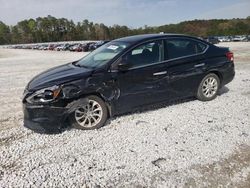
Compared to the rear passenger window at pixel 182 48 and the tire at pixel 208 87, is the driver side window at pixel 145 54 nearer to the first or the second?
the rear passenger window at pixel 182 48

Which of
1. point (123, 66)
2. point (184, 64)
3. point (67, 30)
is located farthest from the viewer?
point (67, 30)

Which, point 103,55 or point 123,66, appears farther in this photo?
point 103,55

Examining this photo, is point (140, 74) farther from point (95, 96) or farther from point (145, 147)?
point (145, 147)

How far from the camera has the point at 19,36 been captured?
123000 millimetres

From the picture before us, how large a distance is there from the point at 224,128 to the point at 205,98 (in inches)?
62.3

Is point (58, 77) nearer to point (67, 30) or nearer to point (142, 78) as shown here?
point (142, 78)

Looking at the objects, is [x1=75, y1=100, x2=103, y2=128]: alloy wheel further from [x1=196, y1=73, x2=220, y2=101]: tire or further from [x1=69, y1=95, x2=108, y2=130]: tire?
[x1=196, y1=73, x2=220, y2=101]: tire

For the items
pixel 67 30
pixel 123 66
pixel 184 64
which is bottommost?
pixel 184 64

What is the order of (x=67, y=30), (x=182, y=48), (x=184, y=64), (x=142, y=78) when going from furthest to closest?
(x=67, y=30) < (x=182, y=48) < (x=184, y=64) < (x=142, y=78)

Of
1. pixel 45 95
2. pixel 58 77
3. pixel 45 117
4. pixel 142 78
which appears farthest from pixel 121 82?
pixel 45 117

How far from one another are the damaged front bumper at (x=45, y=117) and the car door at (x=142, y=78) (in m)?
1.02

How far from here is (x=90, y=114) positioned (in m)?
4.54

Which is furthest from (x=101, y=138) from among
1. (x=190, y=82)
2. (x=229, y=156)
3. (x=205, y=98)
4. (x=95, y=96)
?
(x=205, y=98)

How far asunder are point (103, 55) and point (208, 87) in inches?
98.0
